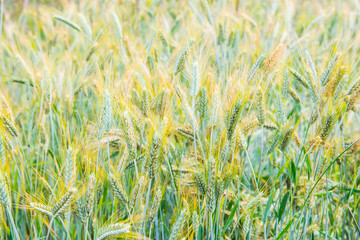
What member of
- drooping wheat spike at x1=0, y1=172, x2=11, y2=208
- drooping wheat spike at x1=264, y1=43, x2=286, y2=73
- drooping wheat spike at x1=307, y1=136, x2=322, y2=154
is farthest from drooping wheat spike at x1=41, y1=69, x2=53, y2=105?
drooping wheat spike at x1=307, y1=136, x2=322, y2=154

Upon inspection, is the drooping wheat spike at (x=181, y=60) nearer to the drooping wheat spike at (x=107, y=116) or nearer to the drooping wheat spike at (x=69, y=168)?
the drooping wheat spike at (x=107, y=116)

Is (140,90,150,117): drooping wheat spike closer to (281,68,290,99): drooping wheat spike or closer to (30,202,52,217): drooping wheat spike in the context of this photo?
(30,202,52,217): drooping wheat spike

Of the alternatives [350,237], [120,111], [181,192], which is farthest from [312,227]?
[120,111]

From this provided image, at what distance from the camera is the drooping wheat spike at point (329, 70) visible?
47.9 inches

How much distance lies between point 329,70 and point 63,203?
977 mm

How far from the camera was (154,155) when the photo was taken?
102 centimetres

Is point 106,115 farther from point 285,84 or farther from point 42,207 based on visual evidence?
point 285,84

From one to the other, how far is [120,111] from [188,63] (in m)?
0.35

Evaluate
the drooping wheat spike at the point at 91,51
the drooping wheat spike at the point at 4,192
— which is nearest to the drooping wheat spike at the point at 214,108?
the drooping wheat spike at the point at 4,192

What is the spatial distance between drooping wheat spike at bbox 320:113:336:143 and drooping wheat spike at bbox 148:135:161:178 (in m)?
0.55

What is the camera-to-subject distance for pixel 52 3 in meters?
6.39

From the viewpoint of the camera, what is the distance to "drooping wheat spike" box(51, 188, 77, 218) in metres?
0.90

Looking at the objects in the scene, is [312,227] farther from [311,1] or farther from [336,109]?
[311,1]

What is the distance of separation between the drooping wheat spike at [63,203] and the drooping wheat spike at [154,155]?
236 mm
